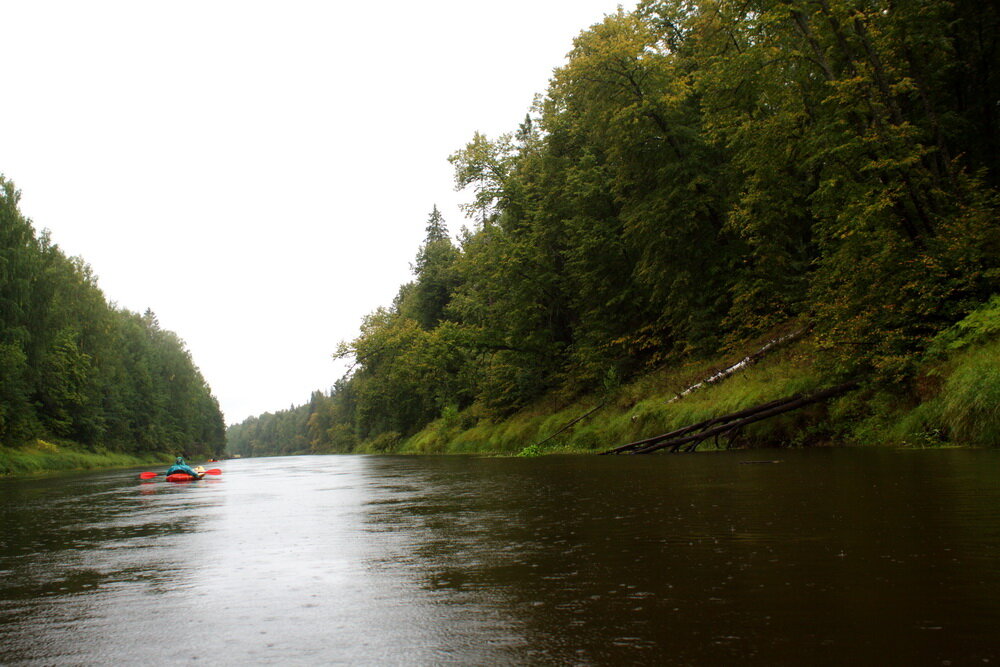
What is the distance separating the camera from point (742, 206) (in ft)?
53.4

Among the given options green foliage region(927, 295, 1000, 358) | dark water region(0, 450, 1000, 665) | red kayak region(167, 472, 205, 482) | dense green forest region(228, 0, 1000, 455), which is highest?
dense green forest region(228, 0, 1000, 455)

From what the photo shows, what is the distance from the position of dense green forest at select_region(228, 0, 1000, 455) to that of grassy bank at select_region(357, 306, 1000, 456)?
9 centimetres

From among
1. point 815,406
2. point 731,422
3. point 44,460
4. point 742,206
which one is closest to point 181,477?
point 731,422

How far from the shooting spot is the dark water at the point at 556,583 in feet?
6.00

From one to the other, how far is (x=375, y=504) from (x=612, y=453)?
8.49 metres

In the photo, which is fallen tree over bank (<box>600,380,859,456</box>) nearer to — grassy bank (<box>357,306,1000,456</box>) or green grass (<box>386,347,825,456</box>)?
grassy bank (<box>357,306,1000,456</box>)

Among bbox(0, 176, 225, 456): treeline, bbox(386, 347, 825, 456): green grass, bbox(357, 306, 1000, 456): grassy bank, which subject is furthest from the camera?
bbox(0, 176, 225, 456): treeline

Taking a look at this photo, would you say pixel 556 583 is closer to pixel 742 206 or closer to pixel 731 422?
pixel 731 422

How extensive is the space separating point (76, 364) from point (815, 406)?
47.1 metres

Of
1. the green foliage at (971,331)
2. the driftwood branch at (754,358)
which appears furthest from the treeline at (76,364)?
the green foliage at (971,331)

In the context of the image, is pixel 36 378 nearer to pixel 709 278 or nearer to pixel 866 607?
pixel 709 278

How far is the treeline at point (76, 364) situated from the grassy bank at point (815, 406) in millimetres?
27565

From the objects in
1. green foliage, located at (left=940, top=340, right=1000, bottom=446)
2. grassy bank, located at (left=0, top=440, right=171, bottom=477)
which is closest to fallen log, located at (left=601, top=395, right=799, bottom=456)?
green foliage, located at (left=940, top=340, right=1000, bottom=446)

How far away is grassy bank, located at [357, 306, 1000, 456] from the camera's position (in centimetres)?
853
